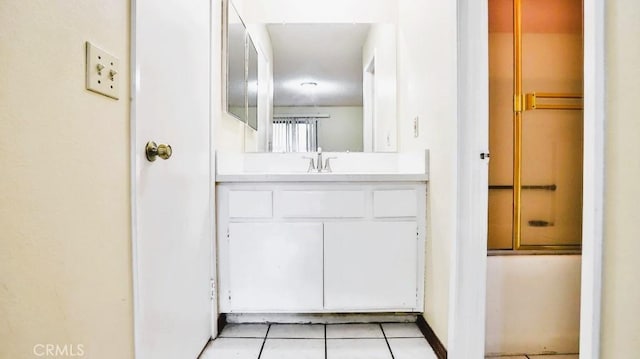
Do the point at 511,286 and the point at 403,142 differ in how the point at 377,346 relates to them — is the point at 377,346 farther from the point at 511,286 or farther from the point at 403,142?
the point at 403,142

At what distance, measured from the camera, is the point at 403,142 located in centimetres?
217

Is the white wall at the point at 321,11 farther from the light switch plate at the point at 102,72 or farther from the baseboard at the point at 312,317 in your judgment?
the baseboard at the point at 312,317

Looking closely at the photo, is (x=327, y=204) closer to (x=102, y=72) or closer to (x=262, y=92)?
(x=262, y=92)

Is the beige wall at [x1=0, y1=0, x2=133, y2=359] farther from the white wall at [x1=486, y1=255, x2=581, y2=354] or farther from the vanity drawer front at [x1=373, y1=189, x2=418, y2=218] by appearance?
the white wall at [x1=486, y1=255, x2=581, y2=354]

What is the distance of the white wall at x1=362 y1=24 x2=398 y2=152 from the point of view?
7.52 ft

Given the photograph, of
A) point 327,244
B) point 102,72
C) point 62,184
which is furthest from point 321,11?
point 62,184

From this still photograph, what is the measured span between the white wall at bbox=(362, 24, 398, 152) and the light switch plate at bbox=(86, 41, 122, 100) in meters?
1.69

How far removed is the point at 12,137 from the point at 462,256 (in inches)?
56.0

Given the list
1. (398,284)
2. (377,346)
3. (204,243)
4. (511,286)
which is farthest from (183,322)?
(511,286)

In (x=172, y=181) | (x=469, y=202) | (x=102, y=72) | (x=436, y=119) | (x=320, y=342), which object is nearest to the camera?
(x=102, y=72)

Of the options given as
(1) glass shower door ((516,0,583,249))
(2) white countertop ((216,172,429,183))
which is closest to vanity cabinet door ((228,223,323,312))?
(2) white countertop ((216,172,429,183))

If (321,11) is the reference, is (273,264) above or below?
below

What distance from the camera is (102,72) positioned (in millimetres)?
824

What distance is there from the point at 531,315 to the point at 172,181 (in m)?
1.71
